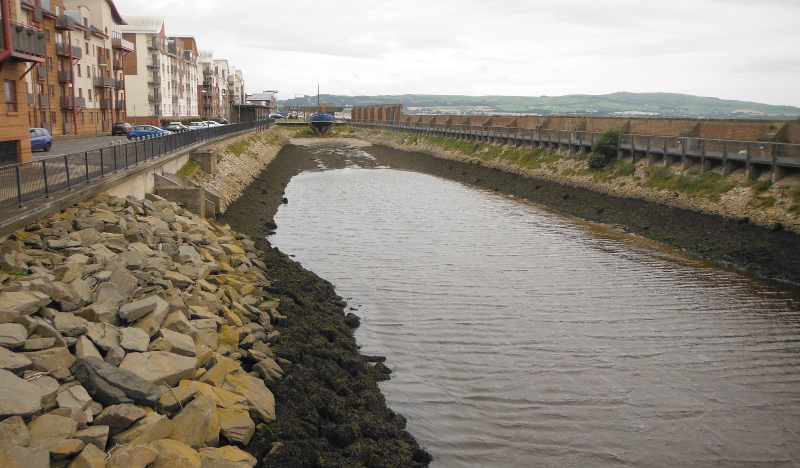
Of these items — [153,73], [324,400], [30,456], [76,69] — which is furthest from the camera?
[153,73]

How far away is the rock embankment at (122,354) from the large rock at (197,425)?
1 cm

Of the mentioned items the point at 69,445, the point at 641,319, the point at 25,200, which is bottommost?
the point at 641,319

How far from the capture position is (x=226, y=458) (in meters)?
7.76

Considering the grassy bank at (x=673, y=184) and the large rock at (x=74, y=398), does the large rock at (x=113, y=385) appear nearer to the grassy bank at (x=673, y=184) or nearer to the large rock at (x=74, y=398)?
the large rock at (x=74, y=398)

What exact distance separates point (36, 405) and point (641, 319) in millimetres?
13829

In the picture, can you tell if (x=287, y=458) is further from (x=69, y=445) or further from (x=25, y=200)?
(x=25, y=200)

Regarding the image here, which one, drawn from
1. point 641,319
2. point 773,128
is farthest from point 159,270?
point 773,128

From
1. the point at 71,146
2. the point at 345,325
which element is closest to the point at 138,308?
the point at 345,325

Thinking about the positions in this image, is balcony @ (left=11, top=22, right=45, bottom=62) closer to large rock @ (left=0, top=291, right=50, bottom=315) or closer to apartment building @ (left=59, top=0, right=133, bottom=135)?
large rock @ (left=0, top=291, right=50, bottom=315)

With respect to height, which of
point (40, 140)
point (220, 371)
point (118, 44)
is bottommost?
point (220, 371)

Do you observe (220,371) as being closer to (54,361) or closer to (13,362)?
(54,361)

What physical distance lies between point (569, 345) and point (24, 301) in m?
10.5

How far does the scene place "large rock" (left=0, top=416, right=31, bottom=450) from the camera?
21.1ft

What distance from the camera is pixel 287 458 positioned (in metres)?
8.46
